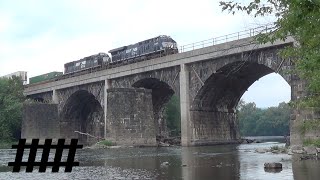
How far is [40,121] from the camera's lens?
81.3 m

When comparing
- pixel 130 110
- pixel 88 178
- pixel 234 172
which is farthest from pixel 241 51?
pixel 88 178

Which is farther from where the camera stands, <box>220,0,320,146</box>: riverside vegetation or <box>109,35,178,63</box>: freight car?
<box>109,35,178,63</box>: freight car

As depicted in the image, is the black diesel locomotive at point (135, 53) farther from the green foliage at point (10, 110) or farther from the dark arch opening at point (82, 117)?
the green foliage at point (10, 110)

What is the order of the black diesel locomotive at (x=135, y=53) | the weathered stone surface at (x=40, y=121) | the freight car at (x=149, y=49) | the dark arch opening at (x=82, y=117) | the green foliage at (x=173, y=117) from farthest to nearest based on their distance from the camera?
the green foliage at (x=173, y=117), the dark arch opening at (x=82, y=117), the weathered stone surface at (x=40, y=121), the black diesel locomotive at (x=135, y=53), the freight car at (x=149, y=49)

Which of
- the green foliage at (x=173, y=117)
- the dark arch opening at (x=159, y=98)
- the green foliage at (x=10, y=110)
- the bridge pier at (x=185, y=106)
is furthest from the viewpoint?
the green foliage at (x=173, y=117)

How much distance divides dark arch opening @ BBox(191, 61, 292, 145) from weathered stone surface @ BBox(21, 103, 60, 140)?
95.8ft

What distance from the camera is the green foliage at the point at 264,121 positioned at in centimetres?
17709

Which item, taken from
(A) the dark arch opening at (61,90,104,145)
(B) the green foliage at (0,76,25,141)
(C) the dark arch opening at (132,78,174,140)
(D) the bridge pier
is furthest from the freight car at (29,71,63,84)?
(D) the bridge pier

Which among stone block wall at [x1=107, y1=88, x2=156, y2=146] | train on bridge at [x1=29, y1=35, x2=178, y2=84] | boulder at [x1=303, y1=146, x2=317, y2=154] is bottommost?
boulder at [x1=303, y1=146, x2=317, y2=154]

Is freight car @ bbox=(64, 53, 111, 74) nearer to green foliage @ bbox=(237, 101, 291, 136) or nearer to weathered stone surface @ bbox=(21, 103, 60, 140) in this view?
weathered stone surface @ bbox=(21, 103, 60, 140)

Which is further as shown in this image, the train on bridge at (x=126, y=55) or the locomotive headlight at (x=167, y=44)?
the train on bridge at (x=126, y=55)

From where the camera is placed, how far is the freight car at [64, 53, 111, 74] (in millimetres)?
79500

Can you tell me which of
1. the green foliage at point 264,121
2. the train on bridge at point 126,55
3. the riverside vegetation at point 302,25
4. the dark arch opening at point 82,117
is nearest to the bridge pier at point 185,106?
the train on bridge at point 126,55

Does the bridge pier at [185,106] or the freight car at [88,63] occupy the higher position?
the freight car at [88,63]
